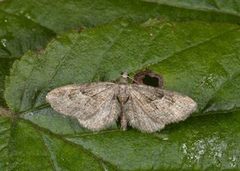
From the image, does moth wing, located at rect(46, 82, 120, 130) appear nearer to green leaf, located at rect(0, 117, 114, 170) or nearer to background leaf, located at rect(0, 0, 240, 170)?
background leaf, located at rect(0, 0, 240, 170)

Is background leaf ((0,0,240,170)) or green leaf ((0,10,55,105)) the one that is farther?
green leaf ((0,10,55,105))

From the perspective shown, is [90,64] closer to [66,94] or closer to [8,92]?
[66,94]

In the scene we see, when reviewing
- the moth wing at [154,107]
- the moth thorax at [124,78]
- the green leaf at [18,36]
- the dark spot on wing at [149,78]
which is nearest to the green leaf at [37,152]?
the moth wing at [154,107]

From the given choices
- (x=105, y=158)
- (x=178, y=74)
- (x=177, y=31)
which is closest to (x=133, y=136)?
(x=105, y=158)

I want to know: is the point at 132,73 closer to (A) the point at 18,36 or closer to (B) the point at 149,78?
(B) the point at 149,78

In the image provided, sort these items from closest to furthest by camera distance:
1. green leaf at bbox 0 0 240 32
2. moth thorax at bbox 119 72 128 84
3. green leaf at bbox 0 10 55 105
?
moth thorax at bbox 119 72 128 84
green leaf at bbox 0 10 55 105
green leaf at bbox 0 0 240 32

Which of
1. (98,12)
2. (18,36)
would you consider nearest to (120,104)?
(98,12)

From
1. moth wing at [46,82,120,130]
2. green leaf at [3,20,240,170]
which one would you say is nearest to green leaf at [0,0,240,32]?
green leaf at [3,20,240,170]

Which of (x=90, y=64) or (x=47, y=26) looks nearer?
(x=90, y=64)
